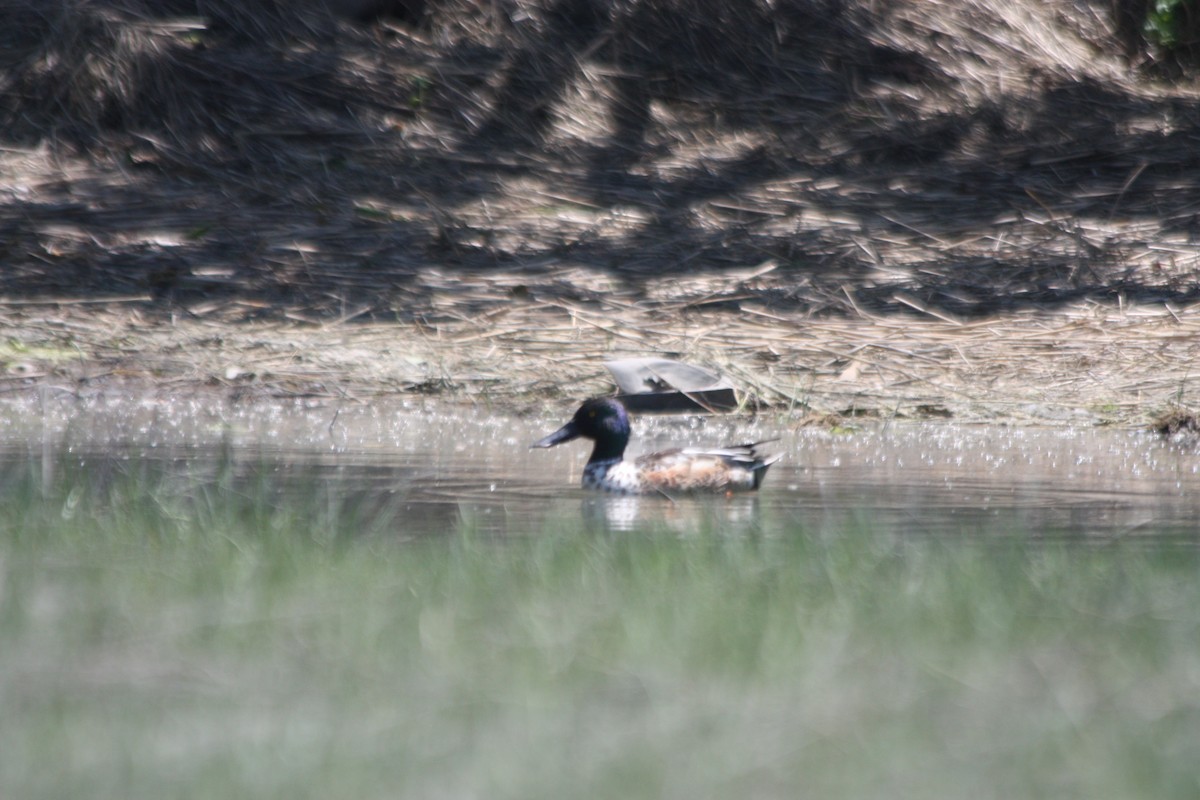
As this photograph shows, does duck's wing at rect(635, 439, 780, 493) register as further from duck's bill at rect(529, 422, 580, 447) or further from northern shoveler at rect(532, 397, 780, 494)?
duck's bill at rect(529, 422, 580, 447)

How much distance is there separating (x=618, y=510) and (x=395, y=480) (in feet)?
3.05

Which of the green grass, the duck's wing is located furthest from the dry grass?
the green grass

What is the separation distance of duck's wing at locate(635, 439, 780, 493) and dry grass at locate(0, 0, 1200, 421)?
2.11m

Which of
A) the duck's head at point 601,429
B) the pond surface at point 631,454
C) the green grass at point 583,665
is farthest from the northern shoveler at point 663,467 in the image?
the green grass at point 583,665

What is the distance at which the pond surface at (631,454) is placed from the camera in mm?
5352

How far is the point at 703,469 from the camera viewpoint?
6.39 meters

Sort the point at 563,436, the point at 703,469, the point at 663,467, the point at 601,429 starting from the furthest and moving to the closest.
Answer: the point at 563,436 → the point at 601,429 → the point at 663,467 → the point at 703,469

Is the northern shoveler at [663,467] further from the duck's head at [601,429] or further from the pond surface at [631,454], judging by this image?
the pond surface at [631,454]

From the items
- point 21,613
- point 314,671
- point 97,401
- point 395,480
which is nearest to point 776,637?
point 314,671

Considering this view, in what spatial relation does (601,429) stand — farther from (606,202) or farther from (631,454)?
(606,202)

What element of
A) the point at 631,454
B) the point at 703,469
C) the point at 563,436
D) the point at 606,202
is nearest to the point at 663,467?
the point at 703,469

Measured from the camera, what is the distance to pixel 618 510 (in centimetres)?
587

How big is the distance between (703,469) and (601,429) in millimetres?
669

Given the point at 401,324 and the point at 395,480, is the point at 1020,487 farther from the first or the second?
the point at 401,324
